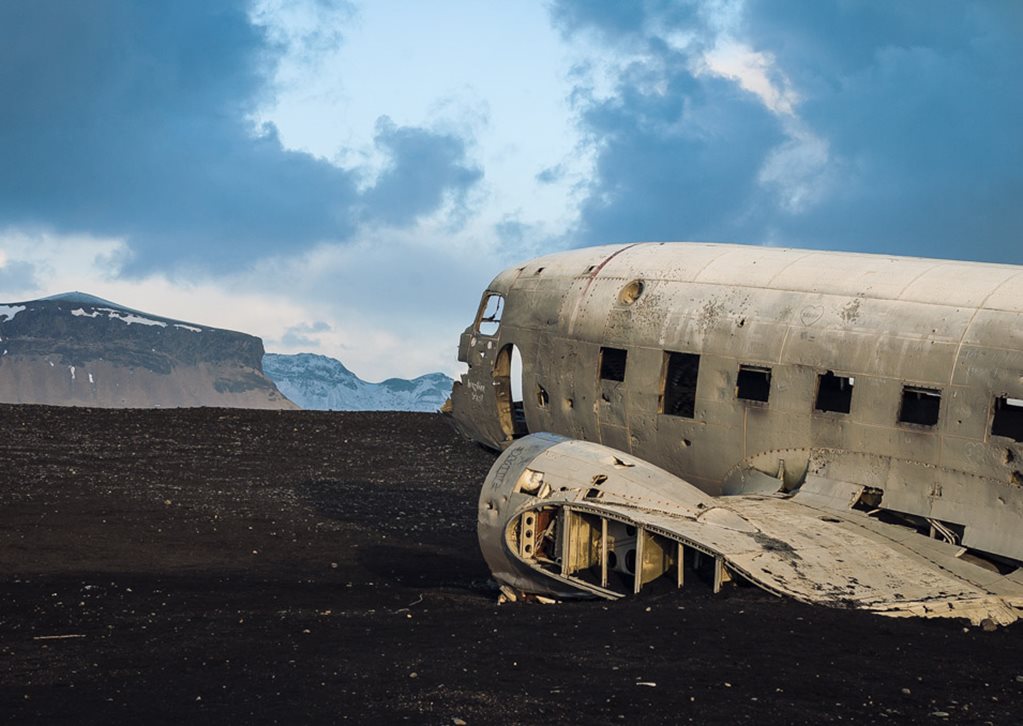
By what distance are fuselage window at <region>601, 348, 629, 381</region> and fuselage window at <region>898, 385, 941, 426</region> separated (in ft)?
16.1

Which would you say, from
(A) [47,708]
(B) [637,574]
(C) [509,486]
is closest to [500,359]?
(C) [509,486]

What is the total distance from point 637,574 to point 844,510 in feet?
12.1

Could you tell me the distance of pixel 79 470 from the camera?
1139 inches

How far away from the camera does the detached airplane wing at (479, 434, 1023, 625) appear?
14086mm

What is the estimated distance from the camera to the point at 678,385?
19.4 meters

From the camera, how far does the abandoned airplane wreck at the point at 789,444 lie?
1484cm

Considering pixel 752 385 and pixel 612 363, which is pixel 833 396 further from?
pixel 612 363

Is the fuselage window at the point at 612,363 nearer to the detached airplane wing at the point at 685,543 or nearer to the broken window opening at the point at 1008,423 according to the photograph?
the detached airplane wing at the point at 685,543

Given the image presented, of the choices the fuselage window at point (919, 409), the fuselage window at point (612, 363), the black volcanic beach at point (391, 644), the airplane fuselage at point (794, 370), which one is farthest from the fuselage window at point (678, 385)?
the black volcanic beach at point (391, 644)

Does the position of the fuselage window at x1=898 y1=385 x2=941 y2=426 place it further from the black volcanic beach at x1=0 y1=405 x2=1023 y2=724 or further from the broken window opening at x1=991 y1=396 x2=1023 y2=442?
the black volcanic beach at x1=0 y1=405 x2=1023 y2=724

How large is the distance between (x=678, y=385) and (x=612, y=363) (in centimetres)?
138

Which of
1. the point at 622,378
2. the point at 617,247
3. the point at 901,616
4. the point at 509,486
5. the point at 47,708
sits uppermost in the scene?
the point at 617,247

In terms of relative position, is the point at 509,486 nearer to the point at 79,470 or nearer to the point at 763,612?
the point at 763,612

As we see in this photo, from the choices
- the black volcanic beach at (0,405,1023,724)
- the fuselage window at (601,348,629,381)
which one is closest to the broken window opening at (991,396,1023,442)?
Result: the black volcanic beach at (0,405,1023,724)
